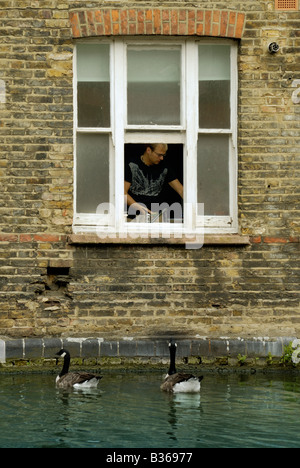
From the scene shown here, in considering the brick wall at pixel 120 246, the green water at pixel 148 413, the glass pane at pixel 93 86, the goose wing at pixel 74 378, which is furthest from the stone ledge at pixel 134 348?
the glass pane at pixel 93 86

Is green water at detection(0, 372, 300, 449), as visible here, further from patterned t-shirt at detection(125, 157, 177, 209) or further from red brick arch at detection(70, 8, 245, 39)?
red brick arch at detection(70, 8, 245, 39)

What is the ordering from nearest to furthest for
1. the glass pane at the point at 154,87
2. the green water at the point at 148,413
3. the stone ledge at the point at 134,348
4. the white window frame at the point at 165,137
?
the green water at the point at 148,413, the stone ledge at the point at 134,348, the white window frame at the point at 165,137, the glass pane at the point at 154,87

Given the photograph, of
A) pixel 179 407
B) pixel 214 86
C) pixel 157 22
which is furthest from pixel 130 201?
pixel 179 407

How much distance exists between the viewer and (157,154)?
42.6 feet

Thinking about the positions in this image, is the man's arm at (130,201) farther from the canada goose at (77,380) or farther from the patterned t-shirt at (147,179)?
the canada goose at (77,380)

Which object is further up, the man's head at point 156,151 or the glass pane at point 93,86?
the glass pane at point 93,86

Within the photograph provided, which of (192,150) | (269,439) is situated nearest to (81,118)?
(192,150)

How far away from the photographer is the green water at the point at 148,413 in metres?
8.42

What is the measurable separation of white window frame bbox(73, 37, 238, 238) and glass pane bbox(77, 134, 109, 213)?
0.31ft

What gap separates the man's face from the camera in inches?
511

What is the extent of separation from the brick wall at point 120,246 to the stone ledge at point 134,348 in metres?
0.18

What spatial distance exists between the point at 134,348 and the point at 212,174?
2482mm

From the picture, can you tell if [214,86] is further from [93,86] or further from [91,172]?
[91,172]
